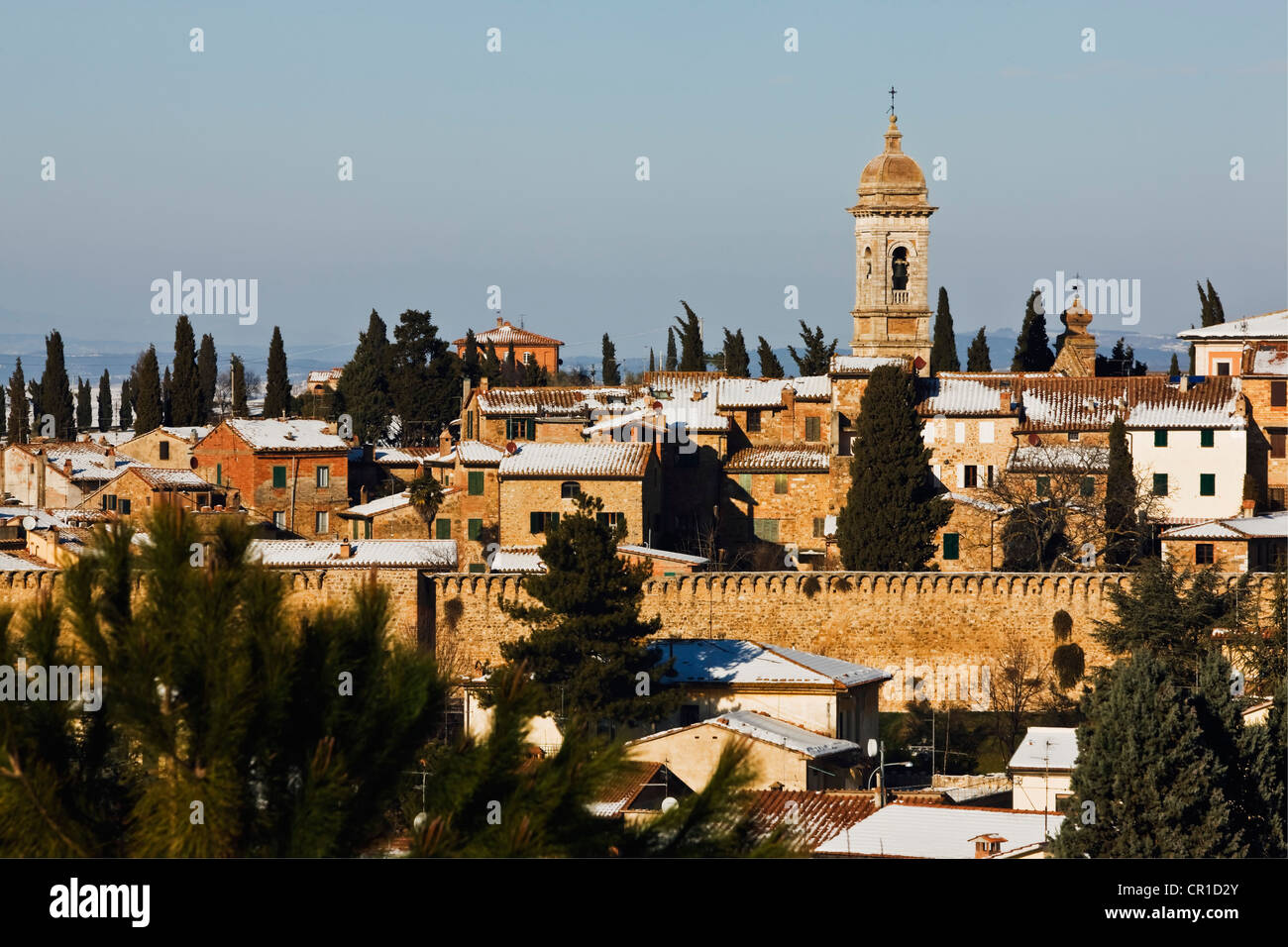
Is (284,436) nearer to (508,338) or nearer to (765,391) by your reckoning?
(765,391)

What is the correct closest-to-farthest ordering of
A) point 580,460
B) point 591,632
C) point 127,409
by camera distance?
point 591,632, point 580,460, point 127,409

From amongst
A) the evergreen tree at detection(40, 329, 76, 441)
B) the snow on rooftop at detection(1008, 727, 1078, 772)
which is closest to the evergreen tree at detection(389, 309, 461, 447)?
the evergreen tree at detection(40, 329, 76, 441)

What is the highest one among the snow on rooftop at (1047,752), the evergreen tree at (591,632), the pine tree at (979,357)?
the pine tree at (979,357)

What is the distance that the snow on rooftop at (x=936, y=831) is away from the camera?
19.9 m

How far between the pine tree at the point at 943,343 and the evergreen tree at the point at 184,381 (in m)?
23.3

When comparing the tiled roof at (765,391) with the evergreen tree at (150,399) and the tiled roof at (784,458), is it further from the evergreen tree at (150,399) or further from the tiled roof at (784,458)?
the evergreen tree at (150,399)

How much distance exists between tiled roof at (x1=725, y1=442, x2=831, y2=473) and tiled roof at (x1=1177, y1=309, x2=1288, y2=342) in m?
12.3

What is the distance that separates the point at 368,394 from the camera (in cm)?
6209

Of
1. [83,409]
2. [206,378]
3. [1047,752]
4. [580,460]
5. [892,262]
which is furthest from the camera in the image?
[83,409]

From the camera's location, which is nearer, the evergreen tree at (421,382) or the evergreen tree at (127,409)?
the evergreen tree at (421,382)

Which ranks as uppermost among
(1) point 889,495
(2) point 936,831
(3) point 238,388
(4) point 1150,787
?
(3) point 238,388

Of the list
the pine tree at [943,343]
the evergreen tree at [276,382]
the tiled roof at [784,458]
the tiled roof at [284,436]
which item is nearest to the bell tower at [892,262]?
the pine tree at [943,343]

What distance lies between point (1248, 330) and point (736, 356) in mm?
18173

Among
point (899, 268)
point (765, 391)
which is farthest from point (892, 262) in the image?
point (765, 391)
